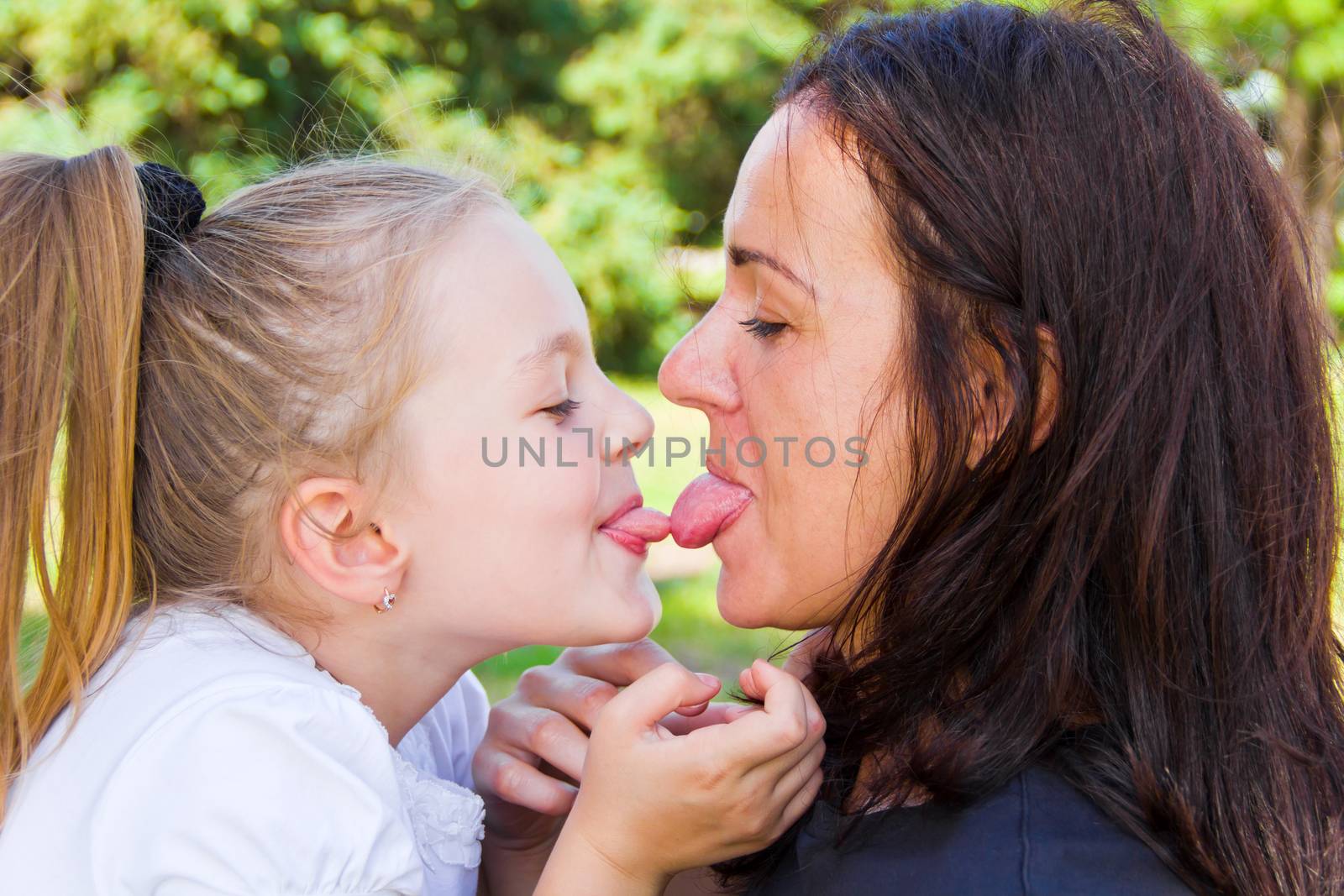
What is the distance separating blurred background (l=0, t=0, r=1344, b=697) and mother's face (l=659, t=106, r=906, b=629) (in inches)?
33.1

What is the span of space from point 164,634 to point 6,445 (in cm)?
38

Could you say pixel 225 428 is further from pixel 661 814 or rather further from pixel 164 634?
pixel 661 814

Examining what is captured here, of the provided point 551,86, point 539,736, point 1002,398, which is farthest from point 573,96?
point 1002,398

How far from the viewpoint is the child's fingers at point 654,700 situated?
1.79 meters

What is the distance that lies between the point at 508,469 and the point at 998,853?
977mm

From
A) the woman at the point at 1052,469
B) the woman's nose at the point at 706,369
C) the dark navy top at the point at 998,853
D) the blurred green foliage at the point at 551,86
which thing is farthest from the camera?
the blurred green foliage at the point at 551,86

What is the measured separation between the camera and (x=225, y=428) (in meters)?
1.98

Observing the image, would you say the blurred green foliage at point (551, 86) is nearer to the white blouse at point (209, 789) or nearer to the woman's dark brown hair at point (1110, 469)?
the woman's dark brown hair at point (1110, 469)

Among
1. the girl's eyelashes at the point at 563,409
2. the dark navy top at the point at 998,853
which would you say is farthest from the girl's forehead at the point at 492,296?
the dark navy top at the point at 998,853

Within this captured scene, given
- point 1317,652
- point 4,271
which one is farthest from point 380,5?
point 1317,652

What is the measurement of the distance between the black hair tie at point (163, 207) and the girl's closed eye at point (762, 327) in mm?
992

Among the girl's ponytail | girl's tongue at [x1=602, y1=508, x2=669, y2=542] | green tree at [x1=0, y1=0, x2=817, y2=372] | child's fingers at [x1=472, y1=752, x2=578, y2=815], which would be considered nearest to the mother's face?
girl's tongue at [x1=602, y1=508, x2=669, y2=542]

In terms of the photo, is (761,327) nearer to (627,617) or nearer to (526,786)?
(627,617)

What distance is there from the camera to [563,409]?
2.09 m
